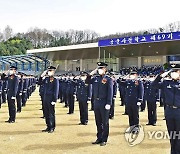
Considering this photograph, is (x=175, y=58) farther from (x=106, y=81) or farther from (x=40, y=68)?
(x=106, y=81)

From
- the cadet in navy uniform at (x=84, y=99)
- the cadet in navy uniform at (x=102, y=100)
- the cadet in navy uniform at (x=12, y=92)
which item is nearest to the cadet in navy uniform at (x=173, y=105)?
the cadet in navy uniform at (x=102, y=100)

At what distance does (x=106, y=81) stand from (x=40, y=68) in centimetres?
4115

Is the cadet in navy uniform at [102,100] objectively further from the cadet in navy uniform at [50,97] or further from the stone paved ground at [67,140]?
the cadet in navy uniform at [50,97]

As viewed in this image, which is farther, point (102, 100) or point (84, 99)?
point (84, 99)

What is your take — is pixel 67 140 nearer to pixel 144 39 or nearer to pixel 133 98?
pixel 133 98

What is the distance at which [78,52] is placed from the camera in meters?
39.8

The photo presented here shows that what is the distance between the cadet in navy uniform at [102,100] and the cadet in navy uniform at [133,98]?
1.43 m

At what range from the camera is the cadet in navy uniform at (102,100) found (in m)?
6.58

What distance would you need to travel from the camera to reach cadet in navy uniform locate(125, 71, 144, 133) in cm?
786

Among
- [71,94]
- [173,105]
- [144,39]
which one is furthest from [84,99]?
[144,39]

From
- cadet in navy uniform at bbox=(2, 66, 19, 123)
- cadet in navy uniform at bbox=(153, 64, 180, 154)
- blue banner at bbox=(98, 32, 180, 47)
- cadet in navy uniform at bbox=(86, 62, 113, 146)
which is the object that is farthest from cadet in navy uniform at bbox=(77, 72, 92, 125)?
blue banner at bbox=(98, 32, 180, 47)

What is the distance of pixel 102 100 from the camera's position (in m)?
6.63

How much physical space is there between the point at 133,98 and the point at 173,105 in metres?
2.69

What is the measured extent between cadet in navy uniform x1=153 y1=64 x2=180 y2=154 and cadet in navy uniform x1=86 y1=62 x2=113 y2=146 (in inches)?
61.0
